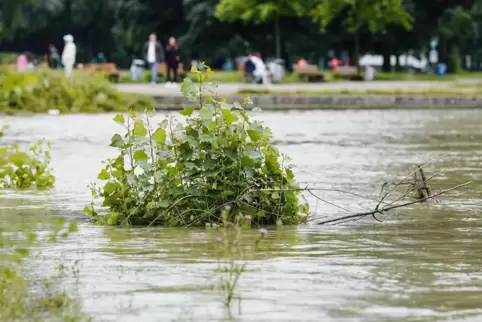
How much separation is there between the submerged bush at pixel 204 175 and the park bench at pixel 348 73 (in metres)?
48.6

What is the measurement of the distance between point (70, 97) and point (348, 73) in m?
27.9

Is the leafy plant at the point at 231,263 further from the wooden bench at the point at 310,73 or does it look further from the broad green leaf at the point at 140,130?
the wooden bench at the point at 310,73

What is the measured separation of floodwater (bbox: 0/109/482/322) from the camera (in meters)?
6.64

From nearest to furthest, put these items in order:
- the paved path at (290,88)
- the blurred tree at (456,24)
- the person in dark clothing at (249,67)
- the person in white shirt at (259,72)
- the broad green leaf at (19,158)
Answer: the broad green leaf at (19,158) → the paved path at (290,88) → the person in white shirt at (259,72) → the person in dark clothing at (249,67) → the blurred tree at (456,24)

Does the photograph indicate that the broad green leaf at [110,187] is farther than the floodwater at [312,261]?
Yes

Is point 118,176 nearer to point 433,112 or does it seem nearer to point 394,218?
point 394,218

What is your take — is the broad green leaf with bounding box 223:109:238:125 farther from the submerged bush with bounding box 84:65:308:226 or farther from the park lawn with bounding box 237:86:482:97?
the park lawn with bounding box 237:86:482:97

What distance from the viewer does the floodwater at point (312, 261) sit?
6.64 meters

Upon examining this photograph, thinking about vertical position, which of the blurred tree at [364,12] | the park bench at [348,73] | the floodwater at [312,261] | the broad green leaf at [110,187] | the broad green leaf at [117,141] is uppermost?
the blurred tree at [364,12]

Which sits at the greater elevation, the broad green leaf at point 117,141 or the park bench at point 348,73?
the broad green leaf at point 117,141

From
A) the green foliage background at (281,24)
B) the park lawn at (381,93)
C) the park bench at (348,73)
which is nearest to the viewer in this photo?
the park lawn at (381,93)

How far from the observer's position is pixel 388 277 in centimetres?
761

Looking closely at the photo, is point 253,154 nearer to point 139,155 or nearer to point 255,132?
point 255,132

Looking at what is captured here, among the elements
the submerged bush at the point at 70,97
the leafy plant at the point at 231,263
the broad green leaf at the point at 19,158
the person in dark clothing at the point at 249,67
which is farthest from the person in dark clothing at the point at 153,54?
the broad green leaf at the point at 19,158
